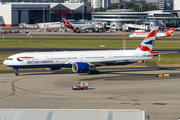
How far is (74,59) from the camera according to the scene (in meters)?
57.6

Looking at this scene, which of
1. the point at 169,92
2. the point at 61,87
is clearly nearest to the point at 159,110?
the point at 169,92

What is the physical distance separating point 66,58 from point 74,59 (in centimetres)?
161

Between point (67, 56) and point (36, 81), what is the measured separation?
341 inches

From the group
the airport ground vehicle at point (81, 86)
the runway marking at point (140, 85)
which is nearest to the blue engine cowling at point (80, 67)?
the runway marking at point (140, 85)

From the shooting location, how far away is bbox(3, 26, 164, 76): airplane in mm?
55469

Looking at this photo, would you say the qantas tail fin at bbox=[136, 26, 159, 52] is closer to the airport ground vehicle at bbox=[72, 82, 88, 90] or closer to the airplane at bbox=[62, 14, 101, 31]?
the airport ground vehicle at bbox=[72, 82, 88, 90]

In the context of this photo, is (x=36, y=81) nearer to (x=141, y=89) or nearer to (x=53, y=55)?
(x=53, y=55)

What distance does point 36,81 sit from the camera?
51844 millimetres

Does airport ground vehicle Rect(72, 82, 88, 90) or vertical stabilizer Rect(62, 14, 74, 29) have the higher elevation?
vertical stabilizer Rect(62, 14, 74, 29)

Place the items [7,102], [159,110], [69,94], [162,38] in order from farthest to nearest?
[162,38] < [69,94] < [7,102] < [159,110]

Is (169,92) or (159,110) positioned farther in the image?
(169,92)

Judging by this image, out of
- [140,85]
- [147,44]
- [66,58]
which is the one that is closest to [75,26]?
[147,44]

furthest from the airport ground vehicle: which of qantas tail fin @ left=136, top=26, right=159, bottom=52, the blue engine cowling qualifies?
qantas tail fin @ left=136, top=26, right=159, bottom=52

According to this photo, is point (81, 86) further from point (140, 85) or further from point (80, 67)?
point (140, 85)
